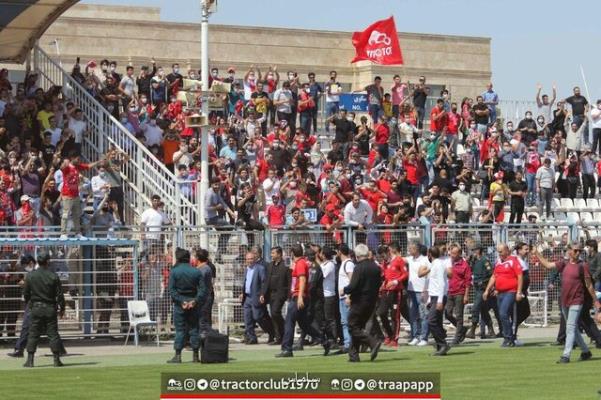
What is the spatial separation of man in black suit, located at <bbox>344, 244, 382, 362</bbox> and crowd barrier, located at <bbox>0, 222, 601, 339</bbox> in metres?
5.81

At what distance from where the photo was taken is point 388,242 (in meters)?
30.2

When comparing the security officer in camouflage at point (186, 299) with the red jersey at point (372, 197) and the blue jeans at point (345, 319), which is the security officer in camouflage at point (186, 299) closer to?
the blue jeans at point (345, 319)

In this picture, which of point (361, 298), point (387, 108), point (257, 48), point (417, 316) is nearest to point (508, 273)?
point (417, 316)

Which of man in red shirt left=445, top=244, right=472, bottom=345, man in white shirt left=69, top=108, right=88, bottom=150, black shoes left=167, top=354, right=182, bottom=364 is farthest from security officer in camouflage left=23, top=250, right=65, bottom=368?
man in white shirt left=69, top=108, right=88, bottom=150

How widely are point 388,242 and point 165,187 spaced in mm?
6167

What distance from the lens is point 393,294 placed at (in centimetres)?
2703

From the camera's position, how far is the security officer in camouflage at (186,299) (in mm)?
23578

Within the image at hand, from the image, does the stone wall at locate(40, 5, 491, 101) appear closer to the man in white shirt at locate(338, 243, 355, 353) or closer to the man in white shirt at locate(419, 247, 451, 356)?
the man in white shirt at locate(338, 243, 355, 353)

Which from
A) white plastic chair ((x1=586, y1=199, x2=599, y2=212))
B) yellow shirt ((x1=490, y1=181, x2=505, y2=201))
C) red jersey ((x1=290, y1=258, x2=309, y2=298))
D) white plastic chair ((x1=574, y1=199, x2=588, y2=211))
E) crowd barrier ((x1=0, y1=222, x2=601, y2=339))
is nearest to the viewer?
red jersey ((x1=290, y1=258, x2=309, y2=298))

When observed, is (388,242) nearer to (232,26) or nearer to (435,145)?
(435,145)

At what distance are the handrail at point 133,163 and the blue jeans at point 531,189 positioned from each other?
10.2 m

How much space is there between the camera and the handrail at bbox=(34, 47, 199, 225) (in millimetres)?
33281

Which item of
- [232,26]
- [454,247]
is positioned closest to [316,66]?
[232,26]

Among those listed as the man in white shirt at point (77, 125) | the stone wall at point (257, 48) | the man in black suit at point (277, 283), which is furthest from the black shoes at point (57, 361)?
the stone wall at point (257, 48)
